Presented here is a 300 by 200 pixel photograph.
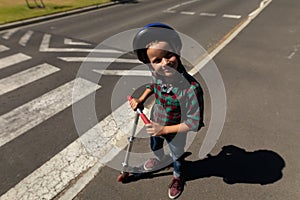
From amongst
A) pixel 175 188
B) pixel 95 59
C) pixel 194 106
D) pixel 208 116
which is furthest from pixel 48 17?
pixel 194 106

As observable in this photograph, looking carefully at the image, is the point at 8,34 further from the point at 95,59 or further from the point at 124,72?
the point at 124,72

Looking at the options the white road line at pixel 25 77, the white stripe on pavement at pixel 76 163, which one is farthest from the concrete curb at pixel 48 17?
the white stripe on pavement at pixel 76 163

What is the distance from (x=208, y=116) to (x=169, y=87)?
8.91 ft

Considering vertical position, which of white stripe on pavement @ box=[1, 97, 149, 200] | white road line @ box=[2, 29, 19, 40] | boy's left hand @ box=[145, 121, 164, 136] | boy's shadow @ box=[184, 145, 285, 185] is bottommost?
boy's shadow @ box=[184, 145, 285, 185]

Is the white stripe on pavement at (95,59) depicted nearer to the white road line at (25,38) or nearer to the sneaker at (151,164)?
the white road line at (25,38)

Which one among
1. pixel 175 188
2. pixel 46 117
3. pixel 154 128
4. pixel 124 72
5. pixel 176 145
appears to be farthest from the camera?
pixel 124 72

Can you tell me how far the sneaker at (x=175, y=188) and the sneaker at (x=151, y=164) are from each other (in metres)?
0.46

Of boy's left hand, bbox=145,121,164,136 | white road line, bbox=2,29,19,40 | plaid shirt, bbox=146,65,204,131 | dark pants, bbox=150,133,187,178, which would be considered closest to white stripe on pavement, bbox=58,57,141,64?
white road line, bbox=2,29,19,40

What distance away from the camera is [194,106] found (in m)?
2.81

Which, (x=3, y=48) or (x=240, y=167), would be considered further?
(x=3, y=48)

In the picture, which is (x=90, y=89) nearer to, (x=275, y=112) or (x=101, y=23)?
(x=275, y=112)

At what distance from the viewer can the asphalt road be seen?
3.75 metres

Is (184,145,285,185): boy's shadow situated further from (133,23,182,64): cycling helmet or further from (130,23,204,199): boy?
(133,23,182,64): cycling helmet

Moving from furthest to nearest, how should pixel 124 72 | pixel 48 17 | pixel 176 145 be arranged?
pixel 48 17 < pixel 124 72 < pixel 176 145
